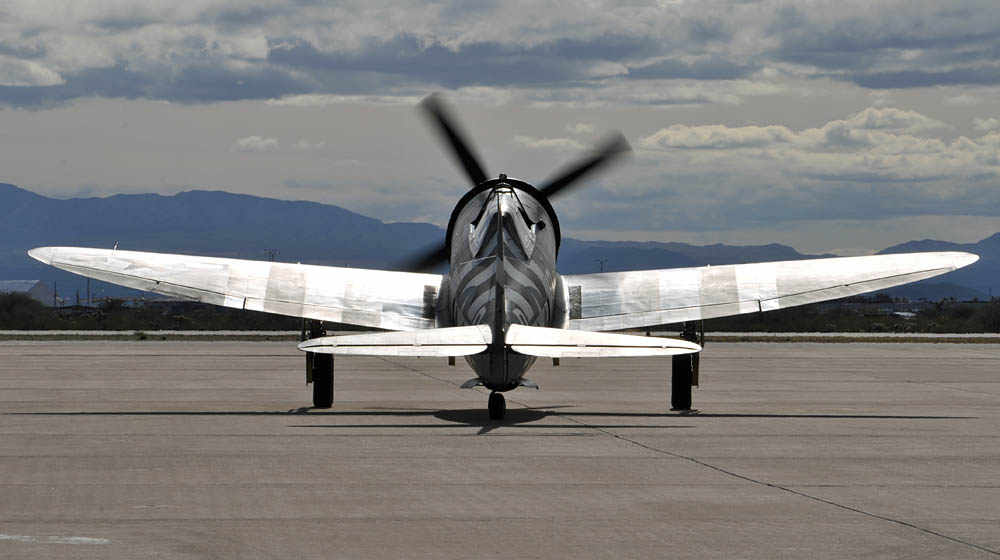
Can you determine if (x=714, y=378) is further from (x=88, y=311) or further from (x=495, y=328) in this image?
(x=88, y=311)

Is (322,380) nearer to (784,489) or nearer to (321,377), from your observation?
(321,377)

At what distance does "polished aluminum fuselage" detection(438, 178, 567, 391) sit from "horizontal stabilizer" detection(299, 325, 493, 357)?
61 cm

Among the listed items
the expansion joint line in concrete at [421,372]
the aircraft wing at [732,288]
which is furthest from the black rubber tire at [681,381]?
the expansion joint line in concrete at [421,372]

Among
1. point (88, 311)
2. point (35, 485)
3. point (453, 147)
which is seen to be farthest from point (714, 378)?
point (88, 311)

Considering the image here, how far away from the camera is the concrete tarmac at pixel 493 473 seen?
1063cm

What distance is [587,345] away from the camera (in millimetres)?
18438

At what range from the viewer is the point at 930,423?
21797 millimetres

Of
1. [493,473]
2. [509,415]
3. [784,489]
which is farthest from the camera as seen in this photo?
[509,415]

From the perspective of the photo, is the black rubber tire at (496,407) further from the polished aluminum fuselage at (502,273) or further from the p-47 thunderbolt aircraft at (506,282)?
the polished aluminum fuselage at (502,273)

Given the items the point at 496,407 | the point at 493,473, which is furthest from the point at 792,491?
the point at 496,407

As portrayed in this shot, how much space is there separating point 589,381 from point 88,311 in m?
104

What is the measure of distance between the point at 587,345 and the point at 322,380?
A: 7.08 m

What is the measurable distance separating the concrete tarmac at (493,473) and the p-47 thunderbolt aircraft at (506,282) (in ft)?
5.53

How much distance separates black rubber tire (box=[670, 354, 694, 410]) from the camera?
2378 centimetres
